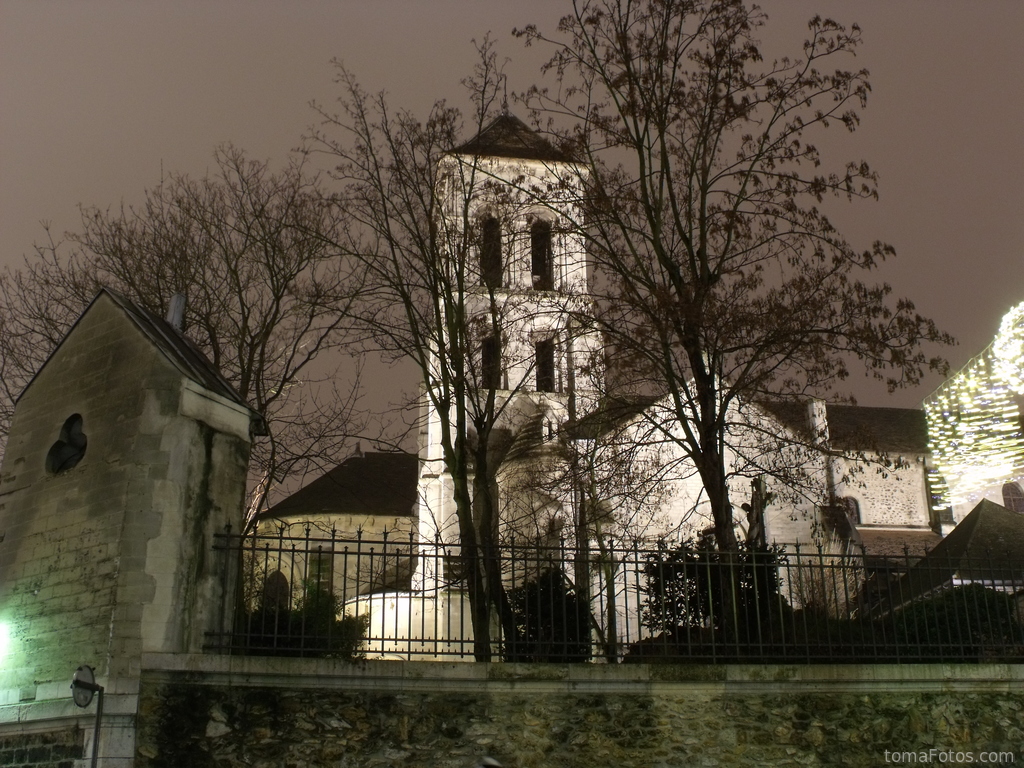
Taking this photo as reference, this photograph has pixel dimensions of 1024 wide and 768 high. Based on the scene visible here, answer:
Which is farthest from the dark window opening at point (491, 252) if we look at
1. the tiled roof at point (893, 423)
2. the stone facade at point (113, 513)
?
the tiled roof at point (893, 423)

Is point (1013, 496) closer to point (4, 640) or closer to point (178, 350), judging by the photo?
point (178, 350)

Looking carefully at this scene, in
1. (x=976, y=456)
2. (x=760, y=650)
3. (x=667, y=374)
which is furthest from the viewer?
(x=976, y=456)

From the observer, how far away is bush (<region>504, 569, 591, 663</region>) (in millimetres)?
9492

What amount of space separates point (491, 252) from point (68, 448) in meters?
9.75

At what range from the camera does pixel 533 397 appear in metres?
31.2

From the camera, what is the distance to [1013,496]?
4497cm

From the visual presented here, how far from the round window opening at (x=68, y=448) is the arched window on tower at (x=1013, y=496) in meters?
42.7

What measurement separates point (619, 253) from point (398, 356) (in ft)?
15.3

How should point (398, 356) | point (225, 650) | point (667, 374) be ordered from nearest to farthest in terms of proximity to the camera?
point (225, 650), point (667, 374), point (398, 356)

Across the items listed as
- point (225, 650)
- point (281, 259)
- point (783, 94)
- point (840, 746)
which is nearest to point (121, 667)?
point (225, 650)

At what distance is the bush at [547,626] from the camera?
949 cm

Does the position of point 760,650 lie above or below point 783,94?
below

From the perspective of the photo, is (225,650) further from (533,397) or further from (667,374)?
(533,397)

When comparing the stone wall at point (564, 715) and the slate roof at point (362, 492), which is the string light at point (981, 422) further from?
the stone wall at point (564, 715)
